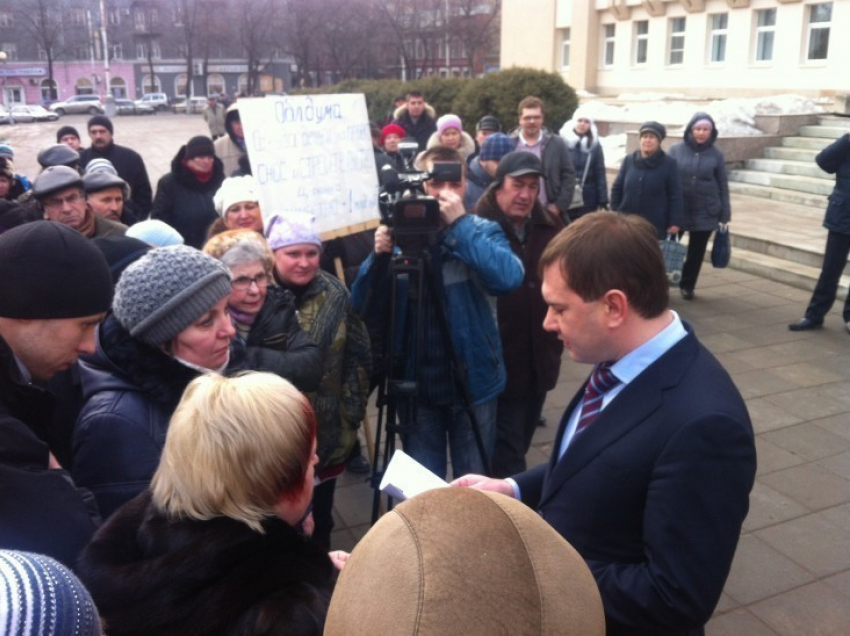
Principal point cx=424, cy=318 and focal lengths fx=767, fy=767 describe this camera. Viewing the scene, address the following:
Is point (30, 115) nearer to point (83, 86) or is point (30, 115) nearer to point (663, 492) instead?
point (83, 86)

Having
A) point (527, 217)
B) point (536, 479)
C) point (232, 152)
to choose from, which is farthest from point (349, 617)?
point (232, 152)

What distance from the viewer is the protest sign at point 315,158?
364 centimetres

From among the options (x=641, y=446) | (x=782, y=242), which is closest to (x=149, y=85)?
(x=782, y=242)

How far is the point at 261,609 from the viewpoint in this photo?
1361mm

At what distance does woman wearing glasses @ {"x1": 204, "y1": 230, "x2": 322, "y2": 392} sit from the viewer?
108 inches

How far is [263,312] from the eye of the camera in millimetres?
2875

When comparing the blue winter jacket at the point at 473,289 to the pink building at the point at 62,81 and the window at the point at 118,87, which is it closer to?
the pink building at the point at 62,81

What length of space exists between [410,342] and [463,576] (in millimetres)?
2536

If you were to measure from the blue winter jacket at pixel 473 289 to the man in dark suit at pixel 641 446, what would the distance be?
4.36ft

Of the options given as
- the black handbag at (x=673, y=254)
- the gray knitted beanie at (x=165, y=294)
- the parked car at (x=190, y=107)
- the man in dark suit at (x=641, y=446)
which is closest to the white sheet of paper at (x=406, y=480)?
the man in dark suit at (x=641, y=446)

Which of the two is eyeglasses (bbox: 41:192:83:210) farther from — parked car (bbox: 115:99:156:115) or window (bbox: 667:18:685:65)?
parked car (bbox: 115:99:156:115)

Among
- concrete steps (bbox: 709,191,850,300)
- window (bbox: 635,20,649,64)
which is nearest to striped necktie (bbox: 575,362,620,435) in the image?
concrete steps (bbox: 709,191,850,300)

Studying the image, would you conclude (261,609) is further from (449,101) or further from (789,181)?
(449,101)

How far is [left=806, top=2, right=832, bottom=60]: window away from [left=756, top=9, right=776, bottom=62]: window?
5.08 feet
